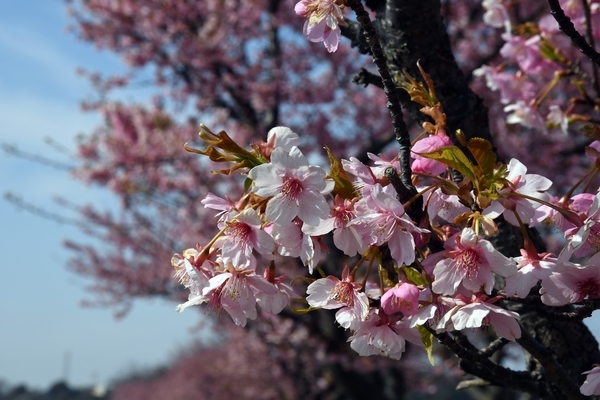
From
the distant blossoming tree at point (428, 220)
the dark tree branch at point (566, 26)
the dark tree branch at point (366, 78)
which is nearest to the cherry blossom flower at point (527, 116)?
the distant blossoming tree at point (428, 220)

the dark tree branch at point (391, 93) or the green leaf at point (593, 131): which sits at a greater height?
the dark tree branch at point (391, 93)

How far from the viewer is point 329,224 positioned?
119 cm

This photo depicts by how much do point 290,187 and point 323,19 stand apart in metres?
0.40

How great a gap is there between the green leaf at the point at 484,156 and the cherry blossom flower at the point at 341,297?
1.00 feet

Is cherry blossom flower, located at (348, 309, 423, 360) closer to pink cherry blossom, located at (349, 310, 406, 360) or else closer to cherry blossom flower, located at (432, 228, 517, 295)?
pink cherry blossom, located at (349, 310, 406, 360)

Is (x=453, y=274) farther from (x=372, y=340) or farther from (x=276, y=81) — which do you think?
(x=276, y=81)

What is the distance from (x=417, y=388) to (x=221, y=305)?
10186 millimetres

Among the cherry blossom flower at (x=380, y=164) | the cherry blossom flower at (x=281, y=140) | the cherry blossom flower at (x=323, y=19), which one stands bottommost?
the cherry blossom flower at (x=380, y=164)

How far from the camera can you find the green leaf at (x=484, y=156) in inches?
46.6

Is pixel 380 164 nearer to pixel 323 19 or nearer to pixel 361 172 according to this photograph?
pixel 361 172

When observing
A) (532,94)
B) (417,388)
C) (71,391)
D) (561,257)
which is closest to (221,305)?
(561,257)

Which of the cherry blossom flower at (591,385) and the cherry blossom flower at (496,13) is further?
the cherry blossom flower at (496,13)

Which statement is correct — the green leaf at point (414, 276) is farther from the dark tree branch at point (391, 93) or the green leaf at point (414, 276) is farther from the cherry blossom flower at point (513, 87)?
the cherry blossom flower at point (513, 87)

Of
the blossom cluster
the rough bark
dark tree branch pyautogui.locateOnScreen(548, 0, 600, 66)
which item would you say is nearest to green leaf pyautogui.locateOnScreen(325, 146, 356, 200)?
the blossom cluster
